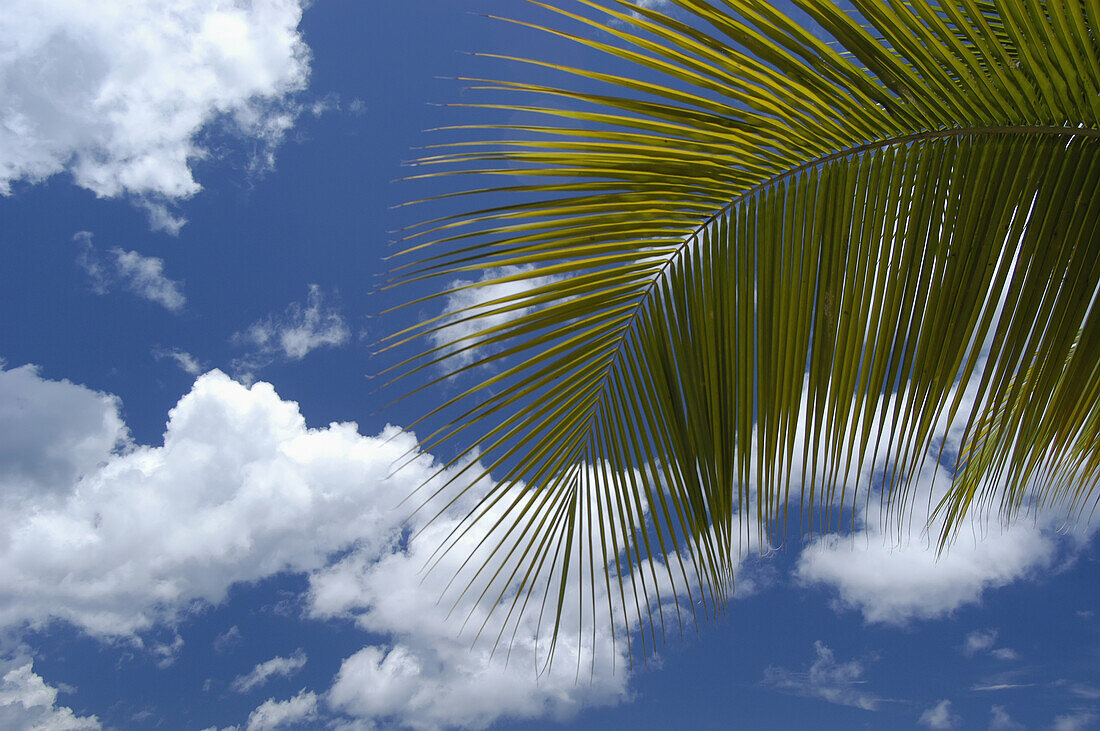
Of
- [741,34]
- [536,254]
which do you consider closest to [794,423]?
[536,254]

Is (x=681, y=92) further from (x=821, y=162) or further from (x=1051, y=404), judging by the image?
(x=1051, y=404)

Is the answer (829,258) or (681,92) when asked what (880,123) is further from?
(681,92)

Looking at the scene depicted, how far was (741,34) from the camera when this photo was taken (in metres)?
1.53

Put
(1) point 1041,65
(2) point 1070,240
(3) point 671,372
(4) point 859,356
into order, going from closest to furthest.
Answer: (1) point 1041,65 → (2) point 1070,240 → (4) point 859,356 → (3) point 671,372

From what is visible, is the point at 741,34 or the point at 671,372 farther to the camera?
the point at 671,372

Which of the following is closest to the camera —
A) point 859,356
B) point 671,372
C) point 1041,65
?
point 1041,65

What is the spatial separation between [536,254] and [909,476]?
0.97 meters

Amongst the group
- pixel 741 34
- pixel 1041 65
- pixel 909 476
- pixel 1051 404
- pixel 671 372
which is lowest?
pixel 909 476

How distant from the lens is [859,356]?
1.68m

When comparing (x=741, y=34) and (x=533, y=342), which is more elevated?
(x=741, y=34)

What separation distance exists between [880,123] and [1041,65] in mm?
293

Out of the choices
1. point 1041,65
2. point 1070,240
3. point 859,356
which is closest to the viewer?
point 1041,65

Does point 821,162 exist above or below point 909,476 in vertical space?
above

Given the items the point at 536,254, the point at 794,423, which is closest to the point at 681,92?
the point at 536,254
